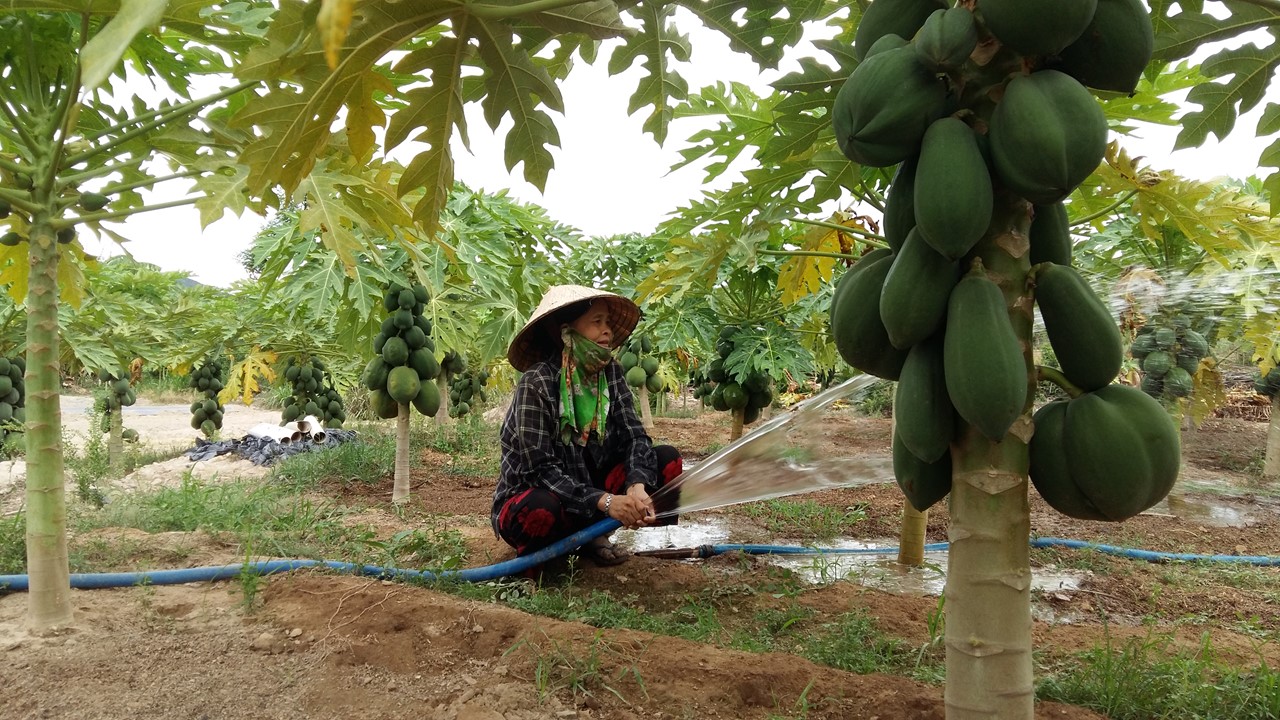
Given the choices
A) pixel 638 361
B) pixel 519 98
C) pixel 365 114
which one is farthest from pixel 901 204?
pixel 638 361

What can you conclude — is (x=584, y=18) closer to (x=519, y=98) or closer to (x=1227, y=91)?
(x=519, y=98)

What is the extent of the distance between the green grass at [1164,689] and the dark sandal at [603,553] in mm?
1941

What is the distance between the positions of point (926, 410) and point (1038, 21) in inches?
23.5

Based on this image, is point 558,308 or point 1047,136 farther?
point 558,308

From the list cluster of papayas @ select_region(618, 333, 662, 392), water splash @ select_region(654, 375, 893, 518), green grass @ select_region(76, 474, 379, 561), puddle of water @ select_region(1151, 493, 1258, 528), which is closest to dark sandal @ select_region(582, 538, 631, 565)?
water splash @ select_region(654, 375, 893, 518)

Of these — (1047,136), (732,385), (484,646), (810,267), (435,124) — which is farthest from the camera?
(732,385)

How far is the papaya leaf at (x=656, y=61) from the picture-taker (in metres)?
2.30

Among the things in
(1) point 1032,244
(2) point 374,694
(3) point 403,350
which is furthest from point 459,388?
(1) point 1032,244

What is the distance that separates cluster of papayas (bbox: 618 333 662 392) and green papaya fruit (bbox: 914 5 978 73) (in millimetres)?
9439

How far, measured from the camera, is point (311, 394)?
1203cm

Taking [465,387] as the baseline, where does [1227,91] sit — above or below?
above

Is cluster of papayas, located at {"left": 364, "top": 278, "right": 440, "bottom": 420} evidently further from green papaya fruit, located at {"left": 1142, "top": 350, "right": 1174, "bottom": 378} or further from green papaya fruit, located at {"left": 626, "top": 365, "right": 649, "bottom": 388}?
green papaya fruit, located at {"left": 626, "top": 365, "right": 649, "bottom": 388}

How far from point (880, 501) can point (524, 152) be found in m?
4.64

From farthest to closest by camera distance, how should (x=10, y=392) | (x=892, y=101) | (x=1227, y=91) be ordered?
(x=10, y=392)
(x=1227, y=91)
(x=892, y=101)
